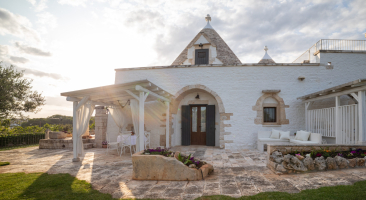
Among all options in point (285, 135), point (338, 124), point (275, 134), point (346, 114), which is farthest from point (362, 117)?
Result: point (275, 134)

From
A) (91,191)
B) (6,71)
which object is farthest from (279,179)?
(6,71)

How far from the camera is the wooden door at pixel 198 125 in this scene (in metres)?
10.2

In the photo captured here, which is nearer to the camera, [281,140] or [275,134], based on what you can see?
[281,140]

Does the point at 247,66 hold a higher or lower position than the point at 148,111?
higher

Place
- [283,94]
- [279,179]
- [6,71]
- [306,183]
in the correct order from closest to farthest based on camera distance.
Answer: [306,183], [279,179], [283,94], [6,71]

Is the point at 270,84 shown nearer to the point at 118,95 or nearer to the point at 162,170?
the point at 118,95

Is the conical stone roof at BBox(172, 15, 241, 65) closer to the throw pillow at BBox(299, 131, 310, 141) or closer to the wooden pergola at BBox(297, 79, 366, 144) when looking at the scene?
the wooden pergola at BBox(297, 79, 366, 144)

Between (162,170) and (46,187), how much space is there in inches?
84.9

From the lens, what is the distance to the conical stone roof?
11.5 m

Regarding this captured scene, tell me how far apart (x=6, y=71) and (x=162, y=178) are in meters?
11.6

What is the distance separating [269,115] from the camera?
29.7ft

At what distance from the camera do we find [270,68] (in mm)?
9047

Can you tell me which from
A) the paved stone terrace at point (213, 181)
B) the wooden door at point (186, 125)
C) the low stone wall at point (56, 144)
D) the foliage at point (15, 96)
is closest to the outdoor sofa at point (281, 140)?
the paved stone terrace at point (213, 181)

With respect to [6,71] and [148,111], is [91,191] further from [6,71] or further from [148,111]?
[6,71]
